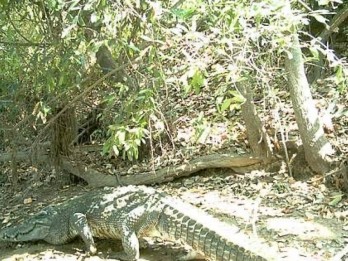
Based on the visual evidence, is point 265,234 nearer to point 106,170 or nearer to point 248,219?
point 248,219

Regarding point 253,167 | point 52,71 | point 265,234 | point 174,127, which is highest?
point 52,71

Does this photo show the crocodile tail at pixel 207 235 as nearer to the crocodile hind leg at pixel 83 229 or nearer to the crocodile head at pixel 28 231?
the crocodile hind leg at pixel 83 229

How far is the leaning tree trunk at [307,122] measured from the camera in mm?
5949

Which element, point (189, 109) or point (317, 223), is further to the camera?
point (189, 109)

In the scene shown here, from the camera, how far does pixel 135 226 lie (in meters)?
5.30

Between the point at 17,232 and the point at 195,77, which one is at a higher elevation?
the point at 195,77

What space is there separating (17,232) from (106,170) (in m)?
1.79

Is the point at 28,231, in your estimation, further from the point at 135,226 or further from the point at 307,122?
the point at 307,122

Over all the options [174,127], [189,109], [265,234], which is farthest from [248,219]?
[189,109]

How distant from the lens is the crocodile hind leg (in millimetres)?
5555

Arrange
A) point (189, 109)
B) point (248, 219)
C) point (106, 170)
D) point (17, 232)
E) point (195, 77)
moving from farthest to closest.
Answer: point (189, 109) → point (106, 170) → point (17, 232) → point (248, 219) → point (195, 77)

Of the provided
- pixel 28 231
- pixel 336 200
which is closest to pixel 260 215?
pixel 336 200

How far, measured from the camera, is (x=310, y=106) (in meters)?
6.12

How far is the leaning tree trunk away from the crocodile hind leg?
2.28 m
